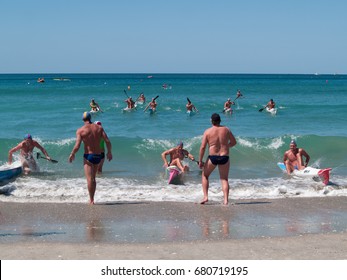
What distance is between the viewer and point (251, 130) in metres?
24.4

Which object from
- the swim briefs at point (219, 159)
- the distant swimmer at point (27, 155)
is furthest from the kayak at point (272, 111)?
the swim briefs at point (219, 159)

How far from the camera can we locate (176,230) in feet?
26.8

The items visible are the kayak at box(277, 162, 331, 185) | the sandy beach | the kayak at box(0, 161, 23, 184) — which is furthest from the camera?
the kayak at box(277, 162, 331, 185)

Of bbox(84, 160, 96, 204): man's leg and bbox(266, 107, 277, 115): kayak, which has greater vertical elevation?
bbox(84, 160, 96, 204): man's leg

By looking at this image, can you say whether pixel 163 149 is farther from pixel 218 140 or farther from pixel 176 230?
pixel 176 230

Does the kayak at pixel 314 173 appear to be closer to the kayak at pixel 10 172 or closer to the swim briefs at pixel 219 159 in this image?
the swim briefs at pixel 219 159

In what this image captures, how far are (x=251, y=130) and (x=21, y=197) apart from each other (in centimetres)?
1495

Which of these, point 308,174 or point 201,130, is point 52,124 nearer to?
point 201,130

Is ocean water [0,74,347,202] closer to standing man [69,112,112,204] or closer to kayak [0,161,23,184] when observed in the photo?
kayak [0,161,23,184]

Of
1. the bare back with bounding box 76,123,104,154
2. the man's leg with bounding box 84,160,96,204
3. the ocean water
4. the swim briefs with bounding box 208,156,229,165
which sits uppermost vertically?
the bare back with bounding box 76,123,104,154

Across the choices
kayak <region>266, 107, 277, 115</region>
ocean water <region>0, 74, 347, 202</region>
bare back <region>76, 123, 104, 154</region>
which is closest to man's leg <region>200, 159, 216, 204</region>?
ocean water <region>0, 74, 347, 202</region>

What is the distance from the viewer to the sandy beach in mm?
6676

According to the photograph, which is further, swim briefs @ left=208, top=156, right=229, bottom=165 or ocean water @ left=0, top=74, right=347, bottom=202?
ocean water @ left=0, top=74, right=347, bottom=202

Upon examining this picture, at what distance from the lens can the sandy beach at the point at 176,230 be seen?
6676 millimetres
